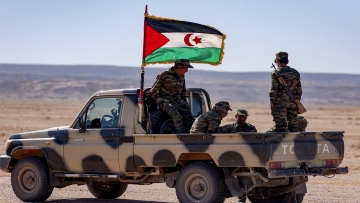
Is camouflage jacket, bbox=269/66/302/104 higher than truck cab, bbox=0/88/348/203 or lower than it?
higher

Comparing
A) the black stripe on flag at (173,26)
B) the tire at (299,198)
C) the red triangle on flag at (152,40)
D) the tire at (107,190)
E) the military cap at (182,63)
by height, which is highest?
the black stripe on flag at (173,26)

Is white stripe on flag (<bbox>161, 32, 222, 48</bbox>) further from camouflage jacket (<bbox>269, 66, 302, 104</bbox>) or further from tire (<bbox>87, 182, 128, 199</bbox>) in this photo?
tire (<bbox>87, 182, 128, 199</bbox>)

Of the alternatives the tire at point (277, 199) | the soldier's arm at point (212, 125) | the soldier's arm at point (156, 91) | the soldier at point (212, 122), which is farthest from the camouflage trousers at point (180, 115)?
the tire at point (277, 199)

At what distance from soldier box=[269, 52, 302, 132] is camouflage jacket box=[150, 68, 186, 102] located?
1.52m

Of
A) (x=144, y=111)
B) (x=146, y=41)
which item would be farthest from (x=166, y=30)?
(x=144, y=111)

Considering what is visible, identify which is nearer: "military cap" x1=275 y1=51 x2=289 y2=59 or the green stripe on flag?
"military cap" x1=275 y1=51 x2=289 y2=59

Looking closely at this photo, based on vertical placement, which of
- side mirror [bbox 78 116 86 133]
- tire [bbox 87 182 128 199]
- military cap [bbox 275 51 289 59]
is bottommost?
tire [bbox 87 182 128 199]

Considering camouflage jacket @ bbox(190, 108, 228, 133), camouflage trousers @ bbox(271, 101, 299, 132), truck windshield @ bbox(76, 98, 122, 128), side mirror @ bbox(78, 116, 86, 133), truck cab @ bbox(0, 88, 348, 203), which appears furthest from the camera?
side mirror @ bbox(78, 116, 86, 133)

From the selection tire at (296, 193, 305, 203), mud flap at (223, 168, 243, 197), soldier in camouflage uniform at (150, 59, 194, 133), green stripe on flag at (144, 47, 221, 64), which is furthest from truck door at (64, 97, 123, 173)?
tire at (296, 193, 305, 203)

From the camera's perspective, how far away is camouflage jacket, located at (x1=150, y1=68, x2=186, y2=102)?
1229cm

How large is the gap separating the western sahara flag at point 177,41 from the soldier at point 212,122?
173cm

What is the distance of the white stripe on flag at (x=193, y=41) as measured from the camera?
1302cm

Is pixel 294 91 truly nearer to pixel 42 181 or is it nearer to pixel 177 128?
pixel 177 128

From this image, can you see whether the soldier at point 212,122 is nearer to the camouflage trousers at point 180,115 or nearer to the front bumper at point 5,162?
the camouflage trousers at point 180,115
